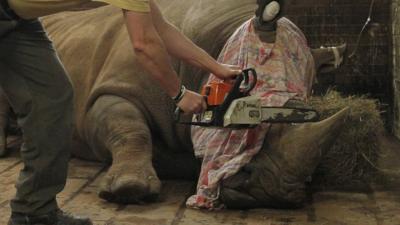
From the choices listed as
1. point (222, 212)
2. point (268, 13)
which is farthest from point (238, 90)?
point (222, 212)

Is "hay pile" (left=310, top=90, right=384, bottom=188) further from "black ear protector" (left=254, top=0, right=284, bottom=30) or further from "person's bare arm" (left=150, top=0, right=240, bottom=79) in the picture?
"person's bare arm" (left=150, top=0, right=240, bottom=79)

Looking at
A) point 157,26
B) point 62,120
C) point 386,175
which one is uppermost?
point 157,26

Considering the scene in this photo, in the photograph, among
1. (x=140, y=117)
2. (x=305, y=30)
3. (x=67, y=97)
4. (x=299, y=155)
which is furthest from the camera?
(x=305, y=30)

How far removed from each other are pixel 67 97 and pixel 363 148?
206cm

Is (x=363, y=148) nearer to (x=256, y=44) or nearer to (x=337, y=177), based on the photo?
(x=337, y=177)

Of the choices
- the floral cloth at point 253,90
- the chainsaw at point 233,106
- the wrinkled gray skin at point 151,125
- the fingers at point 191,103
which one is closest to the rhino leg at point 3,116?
the wrinkled gray skin at point 151,125

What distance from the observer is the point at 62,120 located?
4.30 metres

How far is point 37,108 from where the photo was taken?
4230 mm

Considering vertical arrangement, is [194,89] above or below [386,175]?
above

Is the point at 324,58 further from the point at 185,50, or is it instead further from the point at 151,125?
the point at 185,50

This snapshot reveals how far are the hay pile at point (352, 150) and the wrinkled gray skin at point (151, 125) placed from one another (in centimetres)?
36

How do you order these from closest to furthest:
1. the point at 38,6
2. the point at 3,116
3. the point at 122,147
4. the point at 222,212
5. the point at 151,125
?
the point at 38,6 < the point at 222,212 < the point at 122,147 < the point at 151,125 < the point at 3,116

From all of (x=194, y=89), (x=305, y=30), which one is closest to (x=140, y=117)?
(x=194, y=89)

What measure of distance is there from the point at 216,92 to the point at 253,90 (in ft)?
1.78
